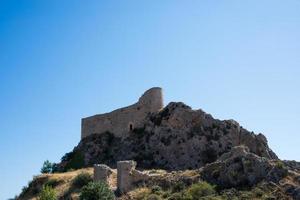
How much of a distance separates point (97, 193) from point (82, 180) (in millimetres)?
8198

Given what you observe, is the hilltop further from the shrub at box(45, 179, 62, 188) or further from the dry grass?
the shrub at box(45, 179, 62, 188)

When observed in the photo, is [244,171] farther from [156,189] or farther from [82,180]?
[82,180]

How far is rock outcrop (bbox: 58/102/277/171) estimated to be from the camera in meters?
56.6

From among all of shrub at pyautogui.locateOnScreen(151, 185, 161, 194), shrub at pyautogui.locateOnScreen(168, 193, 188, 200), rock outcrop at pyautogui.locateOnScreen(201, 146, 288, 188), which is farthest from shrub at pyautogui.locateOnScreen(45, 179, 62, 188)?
rock outcrop at pyautogui.locateOnScreen(201, 146, 288, 188)

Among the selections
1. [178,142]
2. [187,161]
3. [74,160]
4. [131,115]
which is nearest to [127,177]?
[187,161]

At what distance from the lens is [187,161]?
184 feet

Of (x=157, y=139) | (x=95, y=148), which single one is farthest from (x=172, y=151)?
(x=95, y=148)

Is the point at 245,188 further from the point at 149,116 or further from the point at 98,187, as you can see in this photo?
the point at 149,116

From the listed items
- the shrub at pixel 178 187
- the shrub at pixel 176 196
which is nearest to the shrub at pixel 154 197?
the shrub at pixel 176 196

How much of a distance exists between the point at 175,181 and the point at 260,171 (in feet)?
22.0

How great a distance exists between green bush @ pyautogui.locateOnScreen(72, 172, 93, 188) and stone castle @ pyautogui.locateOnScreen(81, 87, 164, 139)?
44.5ft

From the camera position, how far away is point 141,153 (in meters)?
59.8

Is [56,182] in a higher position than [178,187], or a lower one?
higher

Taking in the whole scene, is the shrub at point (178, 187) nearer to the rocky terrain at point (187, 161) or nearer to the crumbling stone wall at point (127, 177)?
the rocky terrain at point (187, 161)
